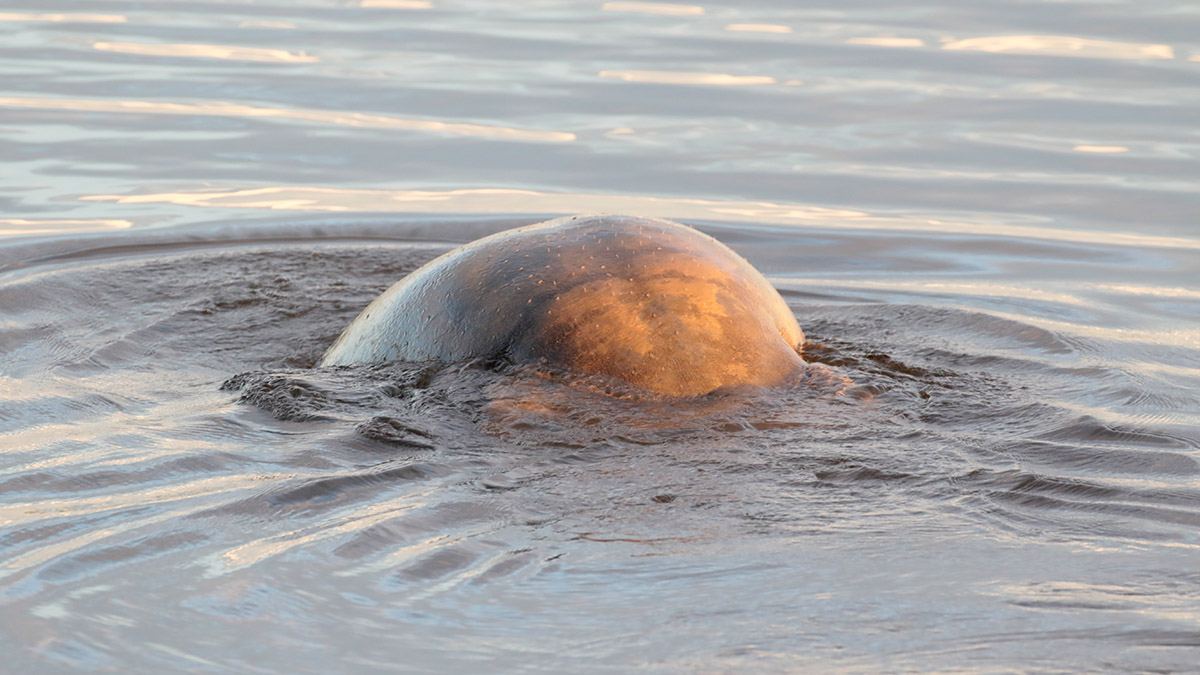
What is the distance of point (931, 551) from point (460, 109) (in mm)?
7950

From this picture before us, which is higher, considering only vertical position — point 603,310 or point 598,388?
point 603,310

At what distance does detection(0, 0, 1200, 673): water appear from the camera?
298 cm

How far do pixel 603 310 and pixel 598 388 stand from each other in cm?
26

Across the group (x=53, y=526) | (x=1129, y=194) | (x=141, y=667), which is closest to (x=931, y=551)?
(x=141, y=667)

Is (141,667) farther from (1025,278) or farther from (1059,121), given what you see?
(1059,121)

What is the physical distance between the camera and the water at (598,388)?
117 inches

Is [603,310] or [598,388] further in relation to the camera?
[603,310]

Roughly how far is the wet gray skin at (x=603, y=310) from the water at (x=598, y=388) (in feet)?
0.36

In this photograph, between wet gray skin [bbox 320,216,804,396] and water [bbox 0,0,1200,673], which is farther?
wet gray skin [bbox 320,216,804,396]

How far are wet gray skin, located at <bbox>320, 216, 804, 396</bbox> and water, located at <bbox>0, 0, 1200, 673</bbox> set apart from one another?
11 cm

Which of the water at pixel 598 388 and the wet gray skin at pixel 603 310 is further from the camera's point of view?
the wet gray skin at pixel 603 310

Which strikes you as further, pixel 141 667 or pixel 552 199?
pixel 552 199

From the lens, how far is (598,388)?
4301mm

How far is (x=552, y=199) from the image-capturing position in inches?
333
